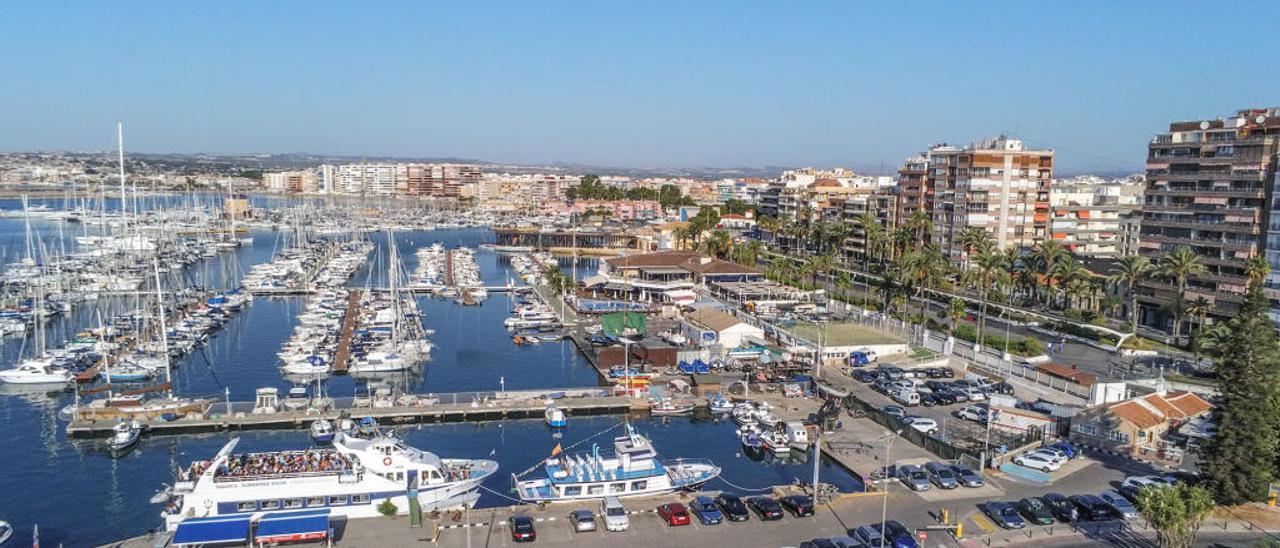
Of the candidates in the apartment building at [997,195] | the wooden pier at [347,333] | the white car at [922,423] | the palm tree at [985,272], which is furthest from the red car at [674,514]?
the apartment building at [997,195]

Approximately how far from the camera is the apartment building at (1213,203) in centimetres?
3950

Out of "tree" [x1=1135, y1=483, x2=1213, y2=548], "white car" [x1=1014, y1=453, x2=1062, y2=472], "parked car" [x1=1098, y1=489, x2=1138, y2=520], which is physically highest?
"tree" [x1=1135, y1=483, x2=1213, y2=548]

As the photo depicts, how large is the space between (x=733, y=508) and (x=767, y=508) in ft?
2.56

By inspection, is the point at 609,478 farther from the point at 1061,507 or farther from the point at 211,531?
the point at 1061,507

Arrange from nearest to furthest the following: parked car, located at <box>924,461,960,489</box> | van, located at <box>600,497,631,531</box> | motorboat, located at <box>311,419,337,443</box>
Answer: van, located at <box>600,497,631,531</box> → parked car, located at <box>924,461,960,489</box> → motorboat, located at <box>311,419,337,443</box>

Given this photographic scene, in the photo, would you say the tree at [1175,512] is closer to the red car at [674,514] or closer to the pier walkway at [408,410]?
the red car at [674,514]

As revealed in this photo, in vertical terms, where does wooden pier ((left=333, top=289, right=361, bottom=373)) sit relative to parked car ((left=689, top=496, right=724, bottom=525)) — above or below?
below

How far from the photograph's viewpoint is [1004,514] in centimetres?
1991

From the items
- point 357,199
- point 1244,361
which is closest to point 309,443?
point 1244,361

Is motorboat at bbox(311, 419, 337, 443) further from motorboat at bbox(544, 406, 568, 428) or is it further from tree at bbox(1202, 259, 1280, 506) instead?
tree at bbox(1202, 259, 1280, 506)

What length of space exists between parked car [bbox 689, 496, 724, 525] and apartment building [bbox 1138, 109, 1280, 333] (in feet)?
96.3

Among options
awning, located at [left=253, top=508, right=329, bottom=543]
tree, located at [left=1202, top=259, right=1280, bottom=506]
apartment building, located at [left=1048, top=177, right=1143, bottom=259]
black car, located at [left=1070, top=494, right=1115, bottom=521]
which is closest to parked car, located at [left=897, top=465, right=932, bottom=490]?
black car, located at [left=1070, top=494, right=1115, bottom=521]

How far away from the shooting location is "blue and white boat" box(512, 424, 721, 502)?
22.1 meters

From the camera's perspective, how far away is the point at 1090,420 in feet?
87.4
